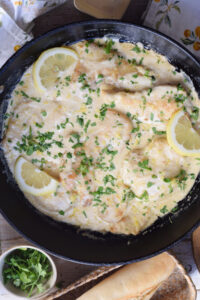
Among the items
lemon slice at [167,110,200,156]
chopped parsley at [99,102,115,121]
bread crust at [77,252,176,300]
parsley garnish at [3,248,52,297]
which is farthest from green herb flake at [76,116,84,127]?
bread crust at [77,252,176,300]

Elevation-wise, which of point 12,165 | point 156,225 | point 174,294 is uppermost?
point 12,165

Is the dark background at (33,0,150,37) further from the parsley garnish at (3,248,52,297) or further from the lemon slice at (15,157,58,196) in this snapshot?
the parsley garnish at (3,248,52,297)

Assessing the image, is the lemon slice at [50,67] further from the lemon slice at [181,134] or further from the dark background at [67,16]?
the lemon slice at [181,134]

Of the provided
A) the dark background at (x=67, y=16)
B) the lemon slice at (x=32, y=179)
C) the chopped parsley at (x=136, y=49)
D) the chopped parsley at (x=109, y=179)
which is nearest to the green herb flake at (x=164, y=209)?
the chopped parsley at (x=109, y=179)

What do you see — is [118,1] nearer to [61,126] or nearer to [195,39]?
[195,39]

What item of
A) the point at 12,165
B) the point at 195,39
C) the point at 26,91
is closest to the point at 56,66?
the point at 26,91

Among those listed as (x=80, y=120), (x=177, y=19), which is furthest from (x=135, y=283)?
(x=177, y=19)
